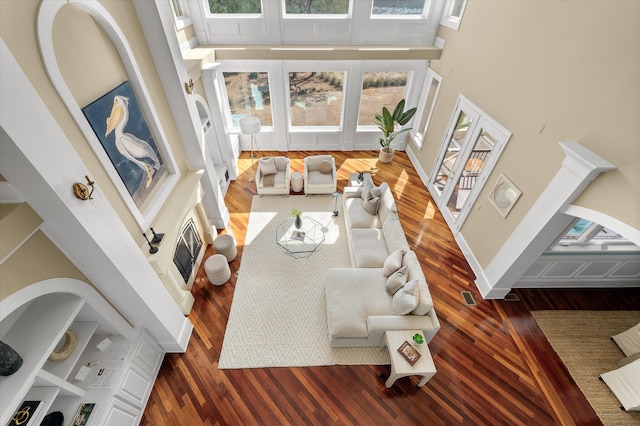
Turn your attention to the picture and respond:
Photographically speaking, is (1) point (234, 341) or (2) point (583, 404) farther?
(1) point (234, 341)

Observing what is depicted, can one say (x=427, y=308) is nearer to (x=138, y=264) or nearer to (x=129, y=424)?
(x=138, y=264)

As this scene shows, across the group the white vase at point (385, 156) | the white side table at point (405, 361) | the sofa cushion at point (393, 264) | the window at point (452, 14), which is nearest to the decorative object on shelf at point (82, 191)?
the white side table at point (405, 361)

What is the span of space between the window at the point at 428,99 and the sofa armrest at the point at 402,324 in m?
5.27

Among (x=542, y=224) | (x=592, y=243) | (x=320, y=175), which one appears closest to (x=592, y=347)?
(x=592, y=243)

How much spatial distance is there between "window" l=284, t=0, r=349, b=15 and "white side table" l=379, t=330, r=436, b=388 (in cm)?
689

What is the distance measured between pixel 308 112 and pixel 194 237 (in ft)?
15.9

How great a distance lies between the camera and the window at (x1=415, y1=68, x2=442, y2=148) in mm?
6889

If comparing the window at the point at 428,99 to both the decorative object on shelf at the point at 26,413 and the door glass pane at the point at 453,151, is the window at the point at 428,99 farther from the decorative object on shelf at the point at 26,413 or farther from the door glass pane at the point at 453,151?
the decorative object on shelf at the point at 26,413

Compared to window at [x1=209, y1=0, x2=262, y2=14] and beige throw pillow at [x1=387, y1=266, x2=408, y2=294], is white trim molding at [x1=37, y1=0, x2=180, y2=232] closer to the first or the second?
beige throw pillow at [x1=387, y1=266, x2=408, y2=294]

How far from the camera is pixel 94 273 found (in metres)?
2.83

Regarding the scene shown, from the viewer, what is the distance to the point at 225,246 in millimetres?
5223

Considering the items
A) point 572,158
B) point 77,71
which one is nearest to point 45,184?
point 77,71

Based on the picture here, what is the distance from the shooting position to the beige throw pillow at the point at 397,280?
4.15 metres

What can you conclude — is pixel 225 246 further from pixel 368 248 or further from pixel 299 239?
Result: pixel 368 248
